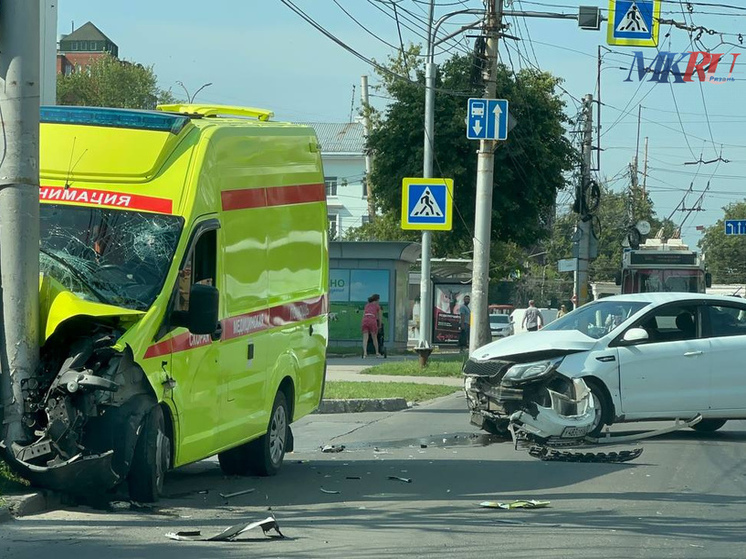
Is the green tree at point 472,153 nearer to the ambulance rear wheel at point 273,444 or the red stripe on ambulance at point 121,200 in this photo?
the ambulance rear wheel at point 273,444

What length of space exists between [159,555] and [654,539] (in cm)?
320

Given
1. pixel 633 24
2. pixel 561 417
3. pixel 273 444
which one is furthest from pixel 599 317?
pixel 633 24

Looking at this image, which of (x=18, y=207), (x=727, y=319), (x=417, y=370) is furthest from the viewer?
(x=417, y=370)

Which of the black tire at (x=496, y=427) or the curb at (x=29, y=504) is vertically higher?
the curb at (x=29, y=504)

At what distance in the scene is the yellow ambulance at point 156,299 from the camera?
7.64m

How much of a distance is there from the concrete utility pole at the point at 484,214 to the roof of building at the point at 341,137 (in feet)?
215

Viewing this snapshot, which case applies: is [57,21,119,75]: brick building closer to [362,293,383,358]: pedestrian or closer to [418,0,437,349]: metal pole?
[362,293,383,358]: pedestrian

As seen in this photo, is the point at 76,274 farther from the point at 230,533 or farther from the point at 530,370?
the point at 530,370

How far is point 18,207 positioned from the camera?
27.1 ft

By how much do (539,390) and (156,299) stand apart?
220 inches

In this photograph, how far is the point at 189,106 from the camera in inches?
466

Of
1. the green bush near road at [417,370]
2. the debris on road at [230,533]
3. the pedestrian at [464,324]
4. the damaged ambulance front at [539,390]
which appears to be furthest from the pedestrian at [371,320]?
the debris on road at [230,533]

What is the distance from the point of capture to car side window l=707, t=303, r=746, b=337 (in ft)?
44.4

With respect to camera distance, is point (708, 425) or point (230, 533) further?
point (708, 425)
